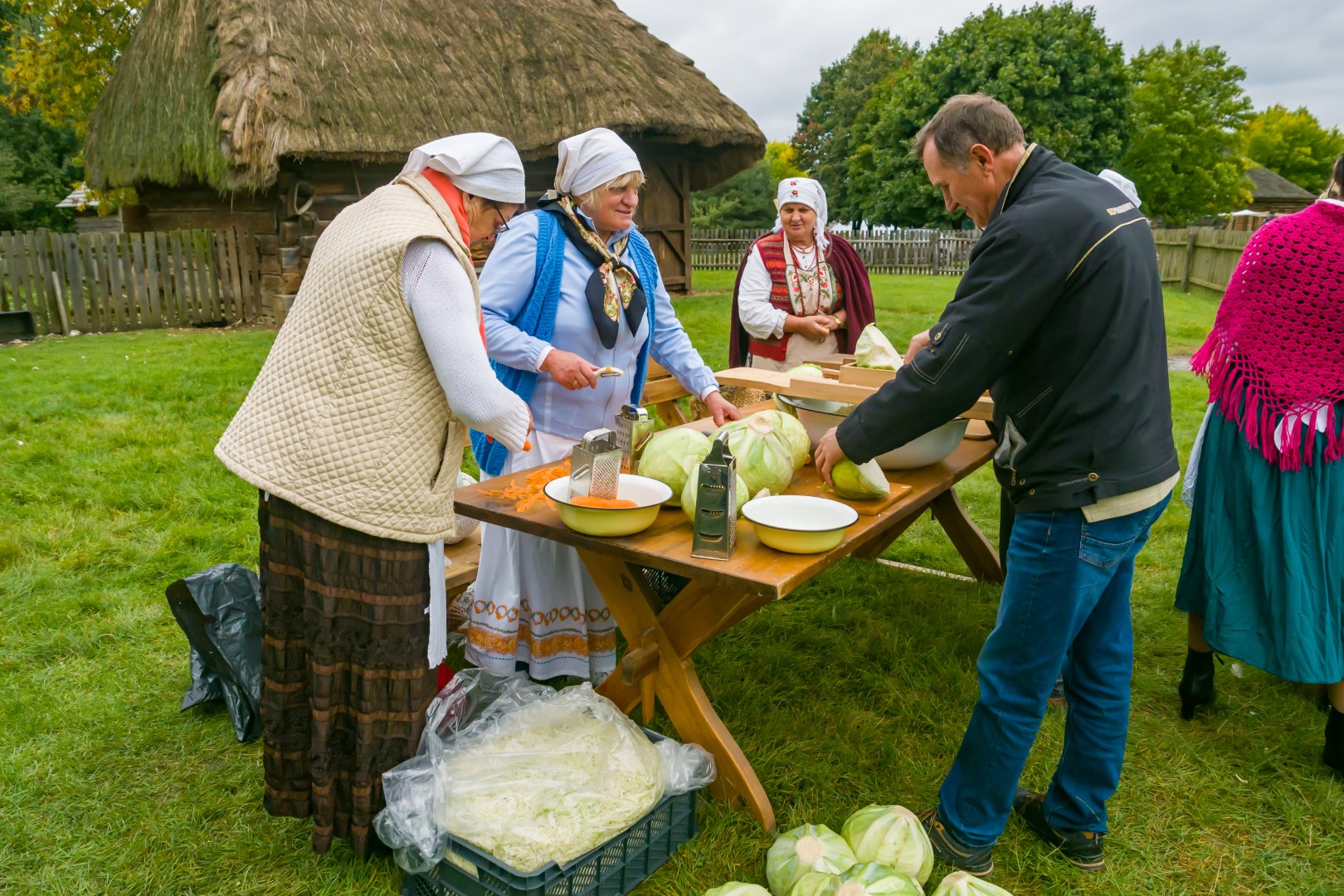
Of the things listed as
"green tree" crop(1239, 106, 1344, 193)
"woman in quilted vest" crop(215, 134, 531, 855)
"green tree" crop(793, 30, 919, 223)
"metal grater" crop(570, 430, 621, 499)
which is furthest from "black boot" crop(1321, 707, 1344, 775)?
"green tree" crop(1239, 106, 1344, 193)

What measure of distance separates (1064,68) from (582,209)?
96.1 feet

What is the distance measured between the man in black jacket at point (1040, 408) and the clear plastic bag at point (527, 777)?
0.85 meters

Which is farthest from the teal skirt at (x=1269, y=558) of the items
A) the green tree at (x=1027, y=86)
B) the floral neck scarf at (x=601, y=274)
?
the green tree at (x=1027, y=86)

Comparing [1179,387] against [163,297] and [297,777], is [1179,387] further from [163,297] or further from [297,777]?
[163,297]

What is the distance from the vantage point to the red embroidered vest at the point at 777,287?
475 cm

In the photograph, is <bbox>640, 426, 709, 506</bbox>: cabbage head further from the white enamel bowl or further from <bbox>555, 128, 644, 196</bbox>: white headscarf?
<bbox>555, 128, 644, 196</bbox>: white headscarf

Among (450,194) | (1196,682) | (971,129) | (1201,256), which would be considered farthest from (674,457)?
(1201,256)

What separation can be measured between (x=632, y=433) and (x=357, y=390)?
845 mm

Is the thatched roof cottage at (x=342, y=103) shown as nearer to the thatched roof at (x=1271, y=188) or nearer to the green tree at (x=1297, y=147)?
the thatched roof at (x=1271, y=188)

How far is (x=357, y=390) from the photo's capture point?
A: 2082mm

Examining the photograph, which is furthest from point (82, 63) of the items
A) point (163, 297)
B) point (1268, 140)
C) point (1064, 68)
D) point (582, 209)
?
point (1268, 140)

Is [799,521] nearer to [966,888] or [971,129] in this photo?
[966,888]

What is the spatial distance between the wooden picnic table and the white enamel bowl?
0.16 feet

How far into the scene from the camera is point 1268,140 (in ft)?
198
